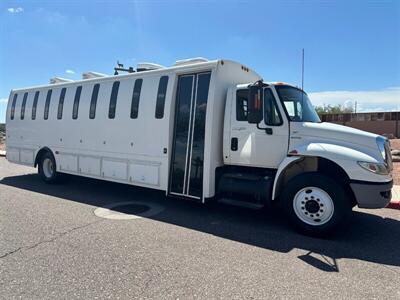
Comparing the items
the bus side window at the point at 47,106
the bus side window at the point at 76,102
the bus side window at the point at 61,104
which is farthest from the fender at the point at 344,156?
the bus side window at the point at 47,106

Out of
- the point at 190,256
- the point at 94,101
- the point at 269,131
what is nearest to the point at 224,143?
the point at 269,131

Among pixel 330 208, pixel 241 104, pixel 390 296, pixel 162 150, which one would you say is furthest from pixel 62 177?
pixel 390 296

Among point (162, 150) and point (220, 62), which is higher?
point (220, 62)

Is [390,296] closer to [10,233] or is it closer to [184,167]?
[184,167]

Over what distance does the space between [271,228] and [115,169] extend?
406cm

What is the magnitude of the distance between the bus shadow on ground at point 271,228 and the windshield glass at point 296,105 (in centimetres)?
201

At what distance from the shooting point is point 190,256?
4.46 m

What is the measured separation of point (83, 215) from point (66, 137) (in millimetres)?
3534

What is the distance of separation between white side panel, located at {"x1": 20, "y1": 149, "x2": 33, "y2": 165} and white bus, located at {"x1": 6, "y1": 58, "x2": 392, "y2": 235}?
6.55 ft

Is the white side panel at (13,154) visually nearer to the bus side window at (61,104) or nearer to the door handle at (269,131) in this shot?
the bus side window at (61,104)

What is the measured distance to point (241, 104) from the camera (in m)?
6.34

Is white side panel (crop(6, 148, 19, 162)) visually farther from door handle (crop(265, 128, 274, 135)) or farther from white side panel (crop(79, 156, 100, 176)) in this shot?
door handle (crop(265, 128, 274, 135))

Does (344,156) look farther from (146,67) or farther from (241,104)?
(146,67)

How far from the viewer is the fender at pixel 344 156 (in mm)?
5066
